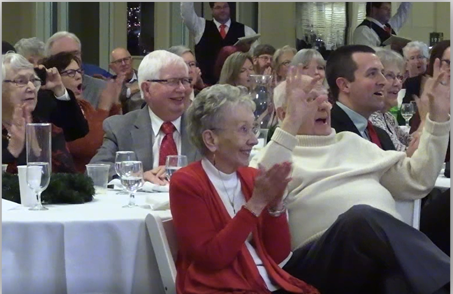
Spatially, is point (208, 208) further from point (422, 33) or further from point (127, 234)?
point (422, 33)

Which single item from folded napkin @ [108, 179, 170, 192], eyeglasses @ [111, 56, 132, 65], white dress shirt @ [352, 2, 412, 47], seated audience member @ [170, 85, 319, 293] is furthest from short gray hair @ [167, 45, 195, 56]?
seated audience member @ [170, 85, 319, 293]

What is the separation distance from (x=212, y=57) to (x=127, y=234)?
4.30 metres

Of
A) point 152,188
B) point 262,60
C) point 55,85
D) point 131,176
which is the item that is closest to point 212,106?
point 131,176

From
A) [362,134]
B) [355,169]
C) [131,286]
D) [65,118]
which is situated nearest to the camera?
[131,286]

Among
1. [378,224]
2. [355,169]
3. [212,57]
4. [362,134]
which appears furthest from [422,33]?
[378,224]

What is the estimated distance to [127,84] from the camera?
593 centimetres

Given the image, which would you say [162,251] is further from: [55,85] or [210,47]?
[210,47]

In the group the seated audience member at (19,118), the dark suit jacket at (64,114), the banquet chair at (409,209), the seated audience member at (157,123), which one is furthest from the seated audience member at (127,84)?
the banquet chair at (409,209)

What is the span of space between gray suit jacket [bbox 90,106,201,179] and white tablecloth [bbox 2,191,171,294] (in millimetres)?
1059

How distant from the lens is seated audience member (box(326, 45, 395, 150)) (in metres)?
4.02

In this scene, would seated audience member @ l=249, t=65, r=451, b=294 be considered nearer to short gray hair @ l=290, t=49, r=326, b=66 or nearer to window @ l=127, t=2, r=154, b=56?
window @ l=127, t=2, r=154, b=56

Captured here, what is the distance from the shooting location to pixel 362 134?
12.7 ft

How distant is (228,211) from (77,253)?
0.49m

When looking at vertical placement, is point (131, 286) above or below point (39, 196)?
below
